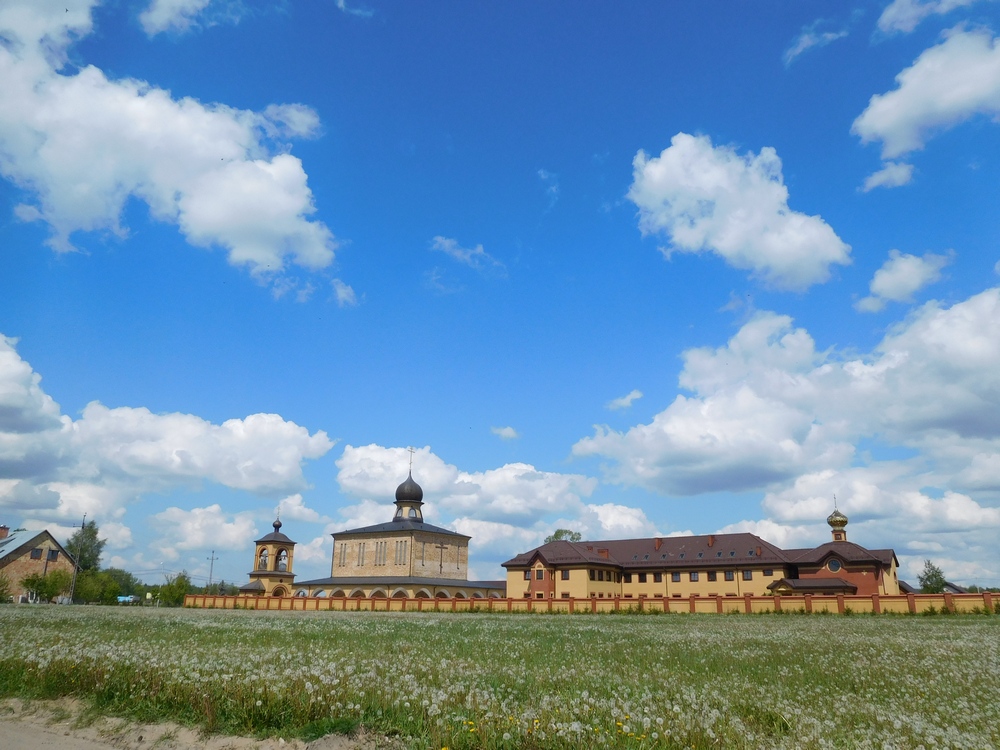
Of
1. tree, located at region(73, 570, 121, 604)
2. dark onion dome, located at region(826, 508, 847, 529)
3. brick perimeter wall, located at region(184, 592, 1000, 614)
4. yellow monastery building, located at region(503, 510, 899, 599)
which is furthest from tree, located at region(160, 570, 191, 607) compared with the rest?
dark onion dome, located at region(826, 508, 847, 529)

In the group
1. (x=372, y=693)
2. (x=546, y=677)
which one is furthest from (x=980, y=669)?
(x=372, y=693)

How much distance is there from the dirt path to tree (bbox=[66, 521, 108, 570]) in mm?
98075

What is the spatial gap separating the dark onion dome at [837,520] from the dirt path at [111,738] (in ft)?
209

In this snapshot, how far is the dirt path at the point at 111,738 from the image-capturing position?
7.47 meters

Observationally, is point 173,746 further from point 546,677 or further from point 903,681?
point 903,681

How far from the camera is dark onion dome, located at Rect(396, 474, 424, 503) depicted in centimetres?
8481

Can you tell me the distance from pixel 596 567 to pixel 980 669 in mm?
54477

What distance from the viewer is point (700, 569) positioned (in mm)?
65875

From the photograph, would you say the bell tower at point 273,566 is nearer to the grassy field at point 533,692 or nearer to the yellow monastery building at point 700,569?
the yellow monastery building at point 700,569

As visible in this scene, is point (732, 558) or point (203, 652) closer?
point (203, 652)

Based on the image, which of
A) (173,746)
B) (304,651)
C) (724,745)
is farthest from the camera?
(304,651)

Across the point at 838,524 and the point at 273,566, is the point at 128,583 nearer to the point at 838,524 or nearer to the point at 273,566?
the point at 273,566

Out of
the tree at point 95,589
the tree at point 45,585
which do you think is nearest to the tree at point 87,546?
the tree at point 95,589

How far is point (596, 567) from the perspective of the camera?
65.2 m
